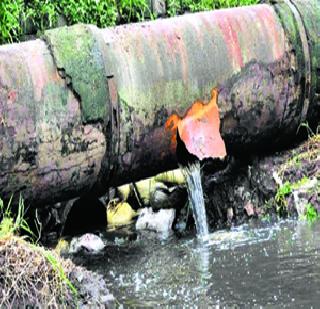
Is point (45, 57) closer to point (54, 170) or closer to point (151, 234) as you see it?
point (54, 170)

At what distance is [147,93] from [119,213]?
7.57 ft

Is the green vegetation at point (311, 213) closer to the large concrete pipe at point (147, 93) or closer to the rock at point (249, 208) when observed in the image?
the rock at point (249, 208)

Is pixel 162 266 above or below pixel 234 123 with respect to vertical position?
below

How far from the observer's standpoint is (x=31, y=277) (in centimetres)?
381

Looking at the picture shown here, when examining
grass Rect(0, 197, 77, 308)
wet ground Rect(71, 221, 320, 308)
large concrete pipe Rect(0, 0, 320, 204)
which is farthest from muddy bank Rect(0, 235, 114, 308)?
large concrete pipe Rect(0, 0, 320, 204)

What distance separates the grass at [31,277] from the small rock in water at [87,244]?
94.9 inches

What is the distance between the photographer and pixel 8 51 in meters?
5.41

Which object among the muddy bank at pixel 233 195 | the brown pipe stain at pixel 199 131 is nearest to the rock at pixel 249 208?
the muddy bank at pixel 233 195

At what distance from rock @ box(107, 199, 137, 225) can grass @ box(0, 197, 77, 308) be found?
3.72 m

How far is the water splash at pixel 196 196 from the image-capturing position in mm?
6398

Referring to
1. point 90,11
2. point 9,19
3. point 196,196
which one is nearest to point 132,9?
point 90,11

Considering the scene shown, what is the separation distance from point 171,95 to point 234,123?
726 millimetres

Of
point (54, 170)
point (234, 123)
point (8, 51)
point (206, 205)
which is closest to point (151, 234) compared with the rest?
point (206, 205)

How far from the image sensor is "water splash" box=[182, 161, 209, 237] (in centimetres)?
640
